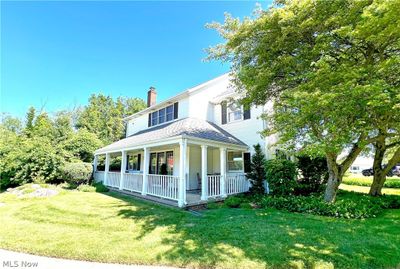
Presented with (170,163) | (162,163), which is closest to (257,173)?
(170,163)

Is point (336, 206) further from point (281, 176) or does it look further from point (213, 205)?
point (213, 205)

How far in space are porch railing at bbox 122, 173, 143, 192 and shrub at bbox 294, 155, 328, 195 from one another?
9180mm

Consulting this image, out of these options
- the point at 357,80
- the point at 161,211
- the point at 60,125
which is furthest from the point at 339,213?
the point at 60,125

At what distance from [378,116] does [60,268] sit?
10401 mm

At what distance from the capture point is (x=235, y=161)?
46.0 feet

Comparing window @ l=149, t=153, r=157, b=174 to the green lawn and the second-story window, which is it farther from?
the green lawn

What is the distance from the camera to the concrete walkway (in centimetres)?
422

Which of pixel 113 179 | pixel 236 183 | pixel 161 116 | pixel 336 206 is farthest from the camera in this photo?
A: pixel 161 116

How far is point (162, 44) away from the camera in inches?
604

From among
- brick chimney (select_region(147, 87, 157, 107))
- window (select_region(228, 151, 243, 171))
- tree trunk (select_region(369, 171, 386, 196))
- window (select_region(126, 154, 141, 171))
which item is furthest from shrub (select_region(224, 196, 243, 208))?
brick chimney (select_region(147, 87, 157, 107))

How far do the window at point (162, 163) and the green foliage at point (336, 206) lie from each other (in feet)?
24.8

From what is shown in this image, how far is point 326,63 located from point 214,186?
725cm

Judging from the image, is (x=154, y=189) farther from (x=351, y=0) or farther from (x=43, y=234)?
(x=351, y=0)

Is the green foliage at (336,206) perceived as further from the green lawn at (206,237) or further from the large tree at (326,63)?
the large tree at (326,63)
